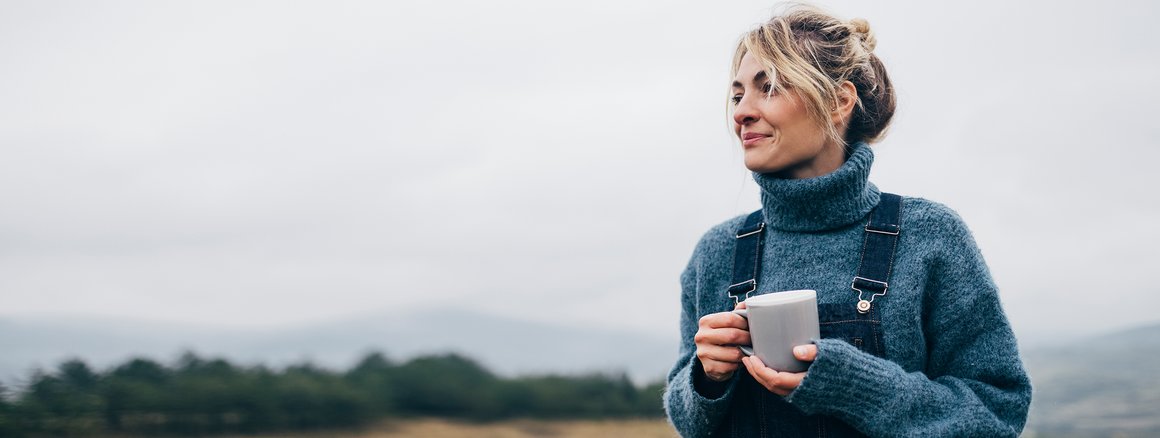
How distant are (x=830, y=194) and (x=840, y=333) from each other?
0.39 metres

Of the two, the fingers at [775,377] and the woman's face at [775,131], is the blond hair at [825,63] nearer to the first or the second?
the woman's face at [775,131]

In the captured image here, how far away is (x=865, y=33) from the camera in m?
2.38

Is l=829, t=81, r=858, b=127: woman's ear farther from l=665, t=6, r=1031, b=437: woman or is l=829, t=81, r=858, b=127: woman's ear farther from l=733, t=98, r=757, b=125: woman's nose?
l=733, t=98, r=757, b=125: woman's nose

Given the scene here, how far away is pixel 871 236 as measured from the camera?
7.02 ft

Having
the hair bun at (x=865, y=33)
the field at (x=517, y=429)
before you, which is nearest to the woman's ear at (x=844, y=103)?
the hair bun at (x=865, y=33)

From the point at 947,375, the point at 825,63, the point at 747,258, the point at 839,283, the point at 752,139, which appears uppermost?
the point at 825,63

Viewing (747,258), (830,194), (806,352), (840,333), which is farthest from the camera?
(747,258)

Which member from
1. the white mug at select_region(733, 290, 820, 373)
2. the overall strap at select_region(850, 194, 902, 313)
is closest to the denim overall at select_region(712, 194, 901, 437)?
the overall strap at select_region(850, 194, 902, 313)

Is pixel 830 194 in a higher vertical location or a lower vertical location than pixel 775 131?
lower

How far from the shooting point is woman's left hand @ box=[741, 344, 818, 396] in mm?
1828

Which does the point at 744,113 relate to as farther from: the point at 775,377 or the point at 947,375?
the point at 947,375

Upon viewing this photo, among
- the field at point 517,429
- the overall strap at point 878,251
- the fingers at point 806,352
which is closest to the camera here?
the fingers at point 806,352

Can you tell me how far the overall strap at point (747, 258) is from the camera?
2289mm

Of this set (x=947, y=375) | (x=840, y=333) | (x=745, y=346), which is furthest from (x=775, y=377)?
(x=947, y=375)
